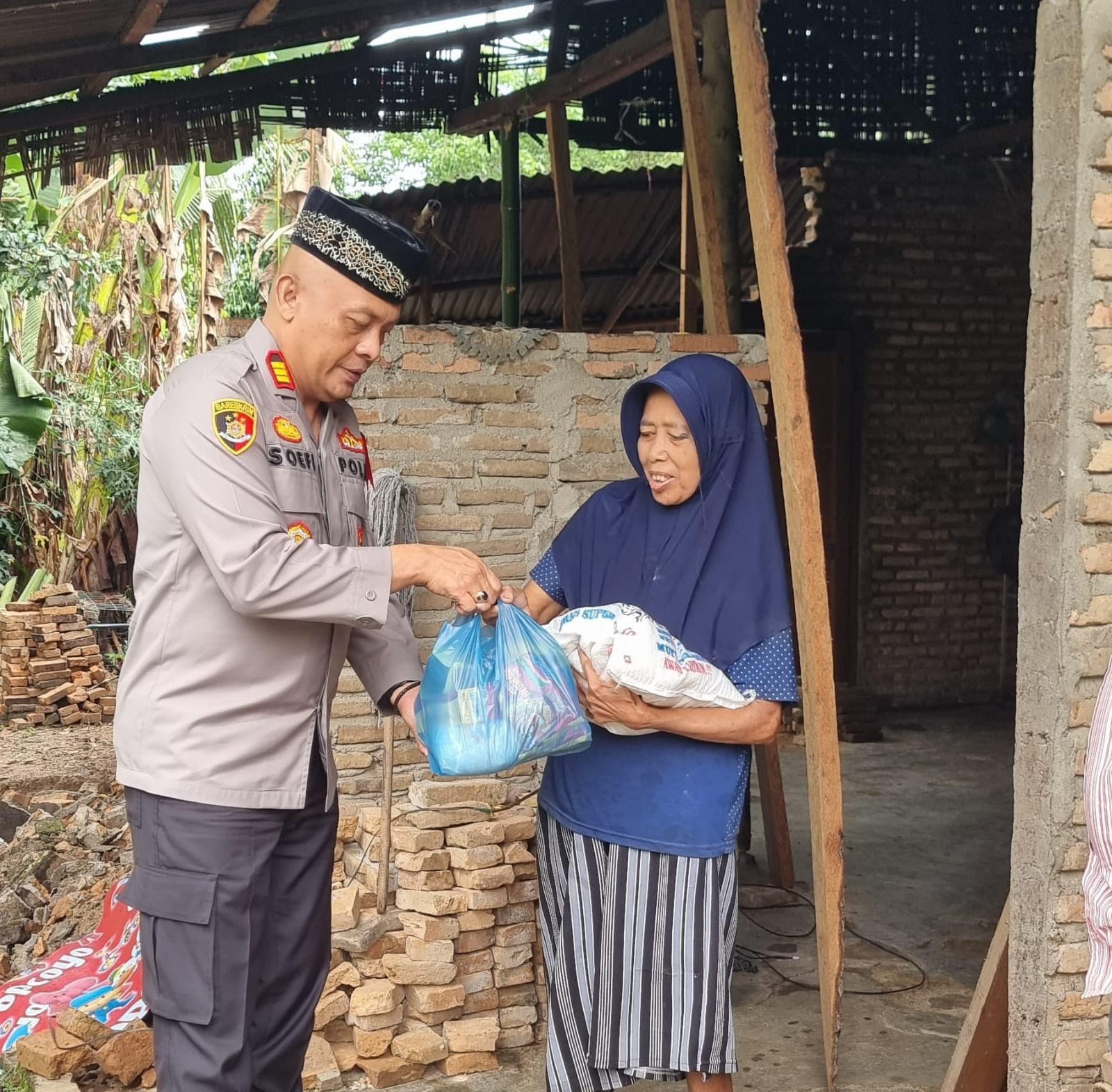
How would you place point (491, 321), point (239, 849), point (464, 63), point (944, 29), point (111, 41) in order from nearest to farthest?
point (239, 849)
point (111, 41)
point (464, 63)
point (944, 29)
point (491, 321)

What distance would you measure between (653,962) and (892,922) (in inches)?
97.5

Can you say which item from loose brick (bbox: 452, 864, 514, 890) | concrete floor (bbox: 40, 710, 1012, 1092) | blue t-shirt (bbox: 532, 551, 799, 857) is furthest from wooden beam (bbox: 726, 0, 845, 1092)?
loose brick (bbox: 452, 864, 514, 890)

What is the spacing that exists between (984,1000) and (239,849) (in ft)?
5.98

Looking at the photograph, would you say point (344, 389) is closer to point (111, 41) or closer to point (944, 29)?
point (111, 41)

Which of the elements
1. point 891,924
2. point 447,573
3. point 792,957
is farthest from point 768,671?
point 891,924

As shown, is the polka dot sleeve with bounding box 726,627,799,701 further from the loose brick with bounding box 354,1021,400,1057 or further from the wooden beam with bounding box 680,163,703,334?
the wooden beam with bounding box 680,163,703,334

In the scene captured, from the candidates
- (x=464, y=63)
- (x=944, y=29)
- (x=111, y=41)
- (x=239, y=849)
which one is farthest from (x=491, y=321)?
(x=239, y=849)

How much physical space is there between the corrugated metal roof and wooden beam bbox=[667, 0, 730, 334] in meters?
3.55

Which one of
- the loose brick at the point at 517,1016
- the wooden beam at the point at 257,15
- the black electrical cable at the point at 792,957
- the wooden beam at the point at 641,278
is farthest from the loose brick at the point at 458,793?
the wooden beam at the point at 641,278

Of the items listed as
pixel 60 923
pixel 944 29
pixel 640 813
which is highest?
pixel 944 29

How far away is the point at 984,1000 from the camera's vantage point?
3.12 metres

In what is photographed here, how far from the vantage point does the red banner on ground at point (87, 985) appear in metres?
3.89

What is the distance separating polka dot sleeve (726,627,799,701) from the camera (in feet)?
9.65

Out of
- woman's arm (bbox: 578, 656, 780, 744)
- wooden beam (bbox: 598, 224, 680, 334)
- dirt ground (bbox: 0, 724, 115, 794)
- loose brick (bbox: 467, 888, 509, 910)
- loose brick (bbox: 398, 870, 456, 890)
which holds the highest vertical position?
wooden beam (bbox: 598, 224, 680, 334)
